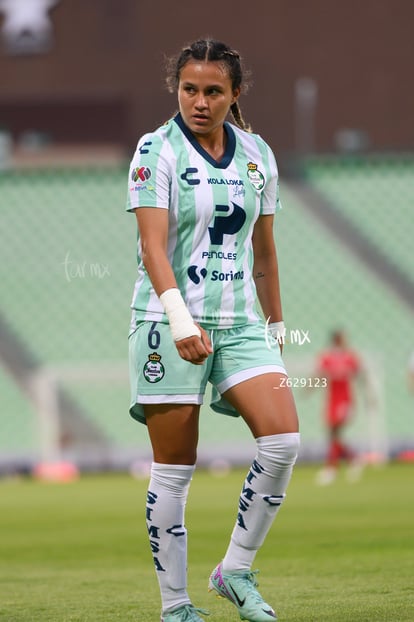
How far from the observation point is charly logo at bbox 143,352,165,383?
178 inches

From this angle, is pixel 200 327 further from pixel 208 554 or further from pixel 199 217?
pixel 208 554

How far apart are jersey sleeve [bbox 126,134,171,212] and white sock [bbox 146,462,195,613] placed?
0.87 meters

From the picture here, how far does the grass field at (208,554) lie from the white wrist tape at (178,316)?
113 cm

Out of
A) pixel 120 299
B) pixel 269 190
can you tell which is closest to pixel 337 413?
pixel 120 299

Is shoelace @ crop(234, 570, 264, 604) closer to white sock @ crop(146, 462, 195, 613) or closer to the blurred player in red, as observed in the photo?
white sock @ crop(146, 462, 195, 613)

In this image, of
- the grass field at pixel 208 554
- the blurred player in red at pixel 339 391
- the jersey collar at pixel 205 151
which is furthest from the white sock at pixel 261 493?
the blurred player in red at pixel 339 391

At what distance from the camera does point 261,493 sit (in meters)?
4.60

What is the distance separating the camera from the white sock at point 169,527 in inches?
179

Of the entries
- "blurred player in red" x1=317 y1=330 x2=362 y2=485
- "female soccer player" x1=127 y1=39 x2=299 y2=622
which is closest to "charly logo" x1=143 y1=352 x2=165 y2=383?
"female soccer player" x1=127 y1=39 x2=299 y2=622

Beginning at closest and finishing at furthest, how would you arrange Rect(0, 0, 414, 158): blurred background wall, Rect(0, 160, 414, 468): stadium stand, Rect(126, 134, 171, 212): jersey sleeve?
Rect(126, 134, 171, 212): jersey sleeve
Rect(0, 160, 414, 468): stadium stand
Rect(0, 0, 414, 158): blurred background wall

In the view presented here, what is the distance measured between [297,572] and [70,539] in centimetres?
278

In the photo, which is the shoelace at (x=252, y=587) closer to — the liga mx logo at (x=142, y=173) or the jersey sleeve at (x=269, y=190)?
the jersey sleeve at (x=269, y=190)

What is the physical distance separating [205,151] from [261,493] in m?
1.17

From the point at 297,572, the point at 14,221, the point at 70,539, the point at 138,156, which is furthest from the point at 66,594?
the point at 14,221
